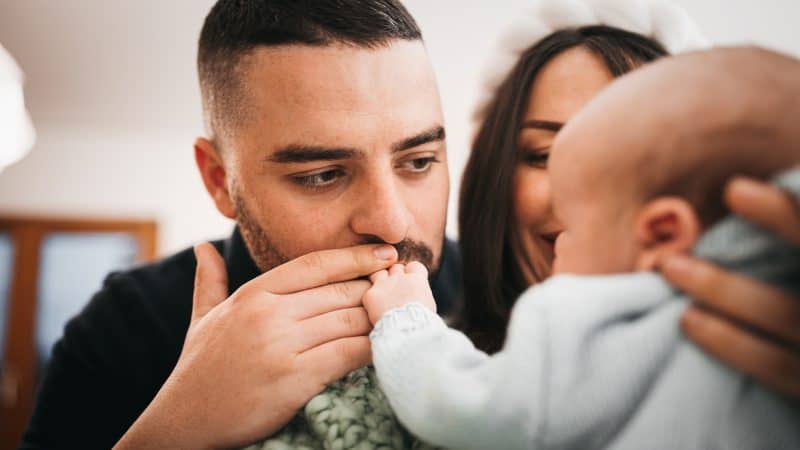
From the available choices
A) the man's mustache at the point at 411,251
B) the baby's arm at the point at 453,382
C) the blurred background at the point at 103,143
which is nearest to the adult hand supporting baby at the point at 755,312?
the baby's arm at the point at 453,382

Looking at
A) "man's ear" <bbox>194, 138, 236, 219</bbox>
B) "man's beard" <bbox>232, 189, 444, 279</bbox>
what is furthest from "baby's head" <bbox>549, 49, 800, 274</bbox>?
"man's ear" <bbox>194, 138, 236, 219</bbox>

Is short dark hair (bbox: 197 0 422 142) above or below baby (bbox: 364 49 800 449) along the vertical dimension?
above

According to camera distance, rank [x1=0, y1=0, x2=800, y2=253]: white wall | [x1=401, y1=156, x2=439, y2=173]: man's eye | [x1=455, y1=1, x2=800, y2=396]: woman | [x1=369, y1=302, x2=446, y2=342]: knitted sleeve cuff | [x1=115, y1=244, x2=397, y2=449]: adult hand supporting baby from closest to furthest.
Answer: [x1=369, y1=302, x2=446, y2=342]: knitted sleeve cuff < [x1=115, y1=244, x2=397, y2=449]: adult hand supporting baby < [x1=401, y1=156, x2=439, y2=173]: man's eye < [x1=455, y1=1, x2=800, y2=396]: woman < [x1=0, y1=0, x2=800, y2=253]: white wall

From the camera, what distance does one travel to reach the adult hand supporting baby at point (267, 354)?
75 centimetres

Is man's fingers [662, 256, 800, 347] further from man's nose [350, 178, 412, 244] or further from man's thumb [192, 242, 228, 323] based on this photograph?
man's thumb [192, 242, 228, 323]

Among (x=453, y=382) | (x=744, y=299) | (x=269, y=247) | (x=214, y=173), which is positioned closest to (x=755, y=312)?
(x=744, y=299)

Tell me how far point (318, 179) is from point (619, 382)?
2.09ft

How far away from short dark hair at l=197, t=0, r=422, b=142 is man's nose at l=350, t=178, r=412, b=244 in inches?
11.5

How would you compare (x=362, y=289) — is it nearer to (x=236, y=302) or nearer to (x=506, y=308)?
(x=236, y=302)

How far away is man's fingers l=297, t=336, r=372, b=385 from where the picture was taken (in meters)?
0.76

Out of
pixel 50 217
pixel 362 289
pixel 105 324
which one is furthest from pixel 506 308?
pixel 50 217

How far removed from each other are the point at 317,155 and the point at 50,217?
544 centimetres

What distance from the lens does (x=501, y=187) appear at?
1135 mm

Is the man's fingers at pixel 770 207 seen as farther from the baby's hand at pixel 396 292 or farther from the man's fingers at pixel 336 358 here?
the man's fingers at pixel 336 358
